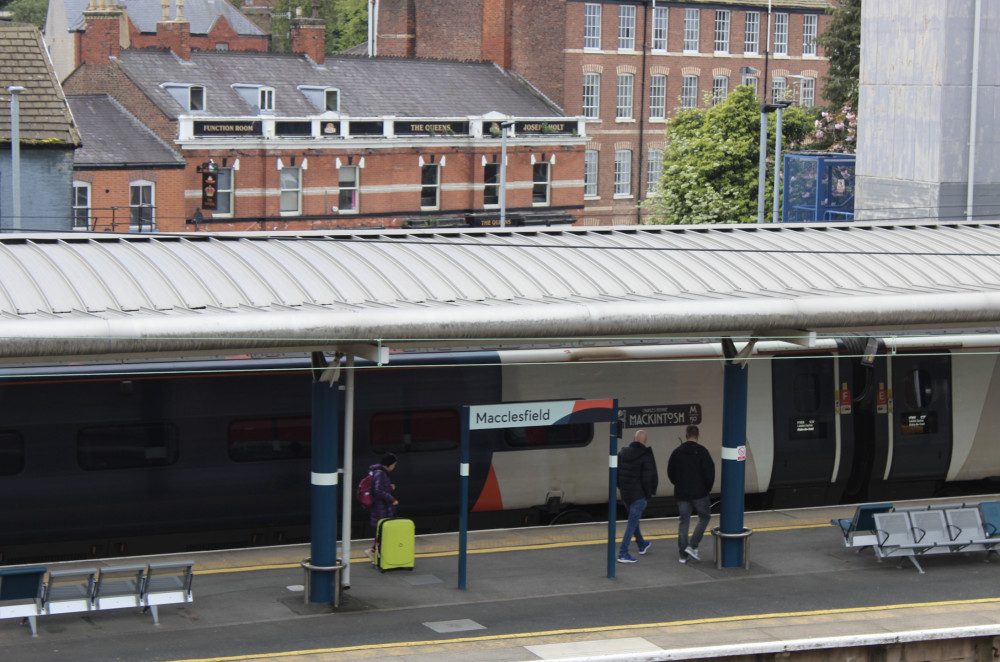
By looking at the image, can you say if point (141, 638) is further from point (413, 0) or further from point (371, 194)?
point (413, 0)

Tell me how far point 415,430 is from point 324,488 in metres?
3.31

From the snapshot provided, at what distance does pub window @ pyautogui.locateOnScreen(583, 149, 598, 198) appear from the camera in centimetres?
6091

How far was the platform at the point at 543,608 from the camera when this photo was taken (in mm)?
12711

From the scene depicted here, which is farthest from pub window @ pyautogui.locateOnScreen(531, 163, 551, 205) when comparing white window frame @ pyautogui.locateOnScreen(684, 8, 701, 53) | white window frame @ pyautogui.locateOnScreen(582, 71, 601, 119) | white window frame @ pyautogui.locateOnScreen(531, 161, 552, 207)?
white window frame @ pyautogui.locateOnScreen(684, 8, 701, 53)

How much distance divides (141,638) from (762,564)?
7014 mm

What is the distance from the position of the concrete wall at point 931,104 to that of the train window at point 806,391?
10.4 metres

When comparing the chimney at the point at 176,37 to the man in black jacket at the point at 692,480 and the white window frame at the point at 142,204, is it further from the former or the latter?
the man in black jacket at the point at 692,480

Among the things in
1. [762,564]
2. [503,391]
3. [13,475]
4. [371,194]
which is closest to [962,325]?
[762,564]

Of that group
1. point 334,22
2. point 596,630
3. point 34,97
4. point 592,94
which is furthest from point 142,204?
point 334,22

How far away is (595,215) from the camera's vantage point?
6103 centimetres

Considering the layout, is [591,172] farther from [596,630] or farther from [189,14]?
[596,630]

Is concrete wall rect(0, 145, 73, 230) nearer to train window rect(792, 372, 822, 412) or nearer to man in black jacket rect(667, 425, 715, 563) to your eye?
train window rect(792, 372, 822, 412)

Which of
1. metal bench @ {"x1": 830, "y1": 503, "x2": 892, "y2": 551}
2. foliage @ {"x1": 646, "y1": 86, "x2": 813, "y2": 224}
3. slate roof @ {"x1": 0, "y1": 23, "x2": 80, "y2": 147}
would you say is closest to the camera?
metal bench @ {"x1": 830, "y1": 503, "x2": 892, "y2": 551}

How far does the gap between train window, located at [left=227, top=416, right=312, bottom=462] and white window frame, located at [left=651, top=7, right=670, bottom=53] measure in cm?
4838
